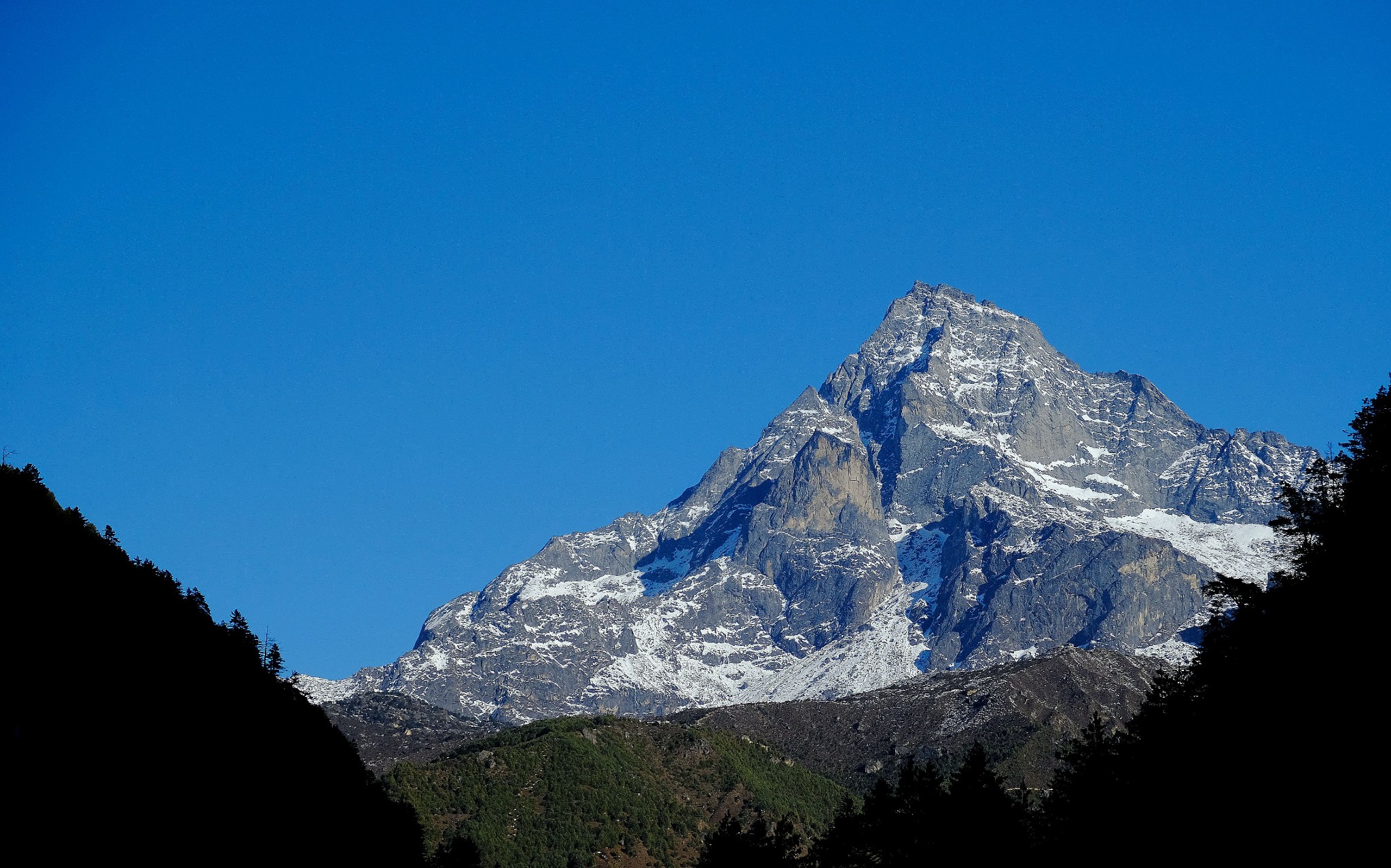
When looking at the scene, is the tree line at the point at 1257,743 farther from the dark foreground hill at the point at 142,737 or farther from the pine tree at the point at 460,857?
the dark foreground hill at the point at 142,737

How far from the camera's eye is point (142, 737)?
9475 cm

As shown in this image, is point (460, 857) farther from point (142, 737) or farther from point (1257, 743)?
point (1257, 743)

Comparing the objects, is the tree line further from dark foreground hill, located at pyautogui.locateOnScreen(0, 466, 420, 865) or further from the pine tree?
dark foreground hill, located at pyautogui.locateOnScreen(0, 466, 420, 865)

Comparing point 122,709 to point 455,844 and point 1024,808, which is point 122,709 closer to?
point 455,844

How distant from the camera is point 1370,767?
5425 cm

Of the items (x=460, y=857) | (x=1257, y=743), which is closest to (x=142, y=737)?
(x=460, y=857)

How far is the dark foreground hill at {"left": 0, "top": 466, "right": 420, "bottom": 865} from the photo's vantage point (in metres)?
77.8

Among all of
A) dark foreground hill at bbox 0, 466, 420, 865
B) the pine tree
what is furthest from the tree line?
dark foreground hill at bbox 0, 466, 420, 865

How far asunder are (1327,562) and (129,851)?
56.7 m

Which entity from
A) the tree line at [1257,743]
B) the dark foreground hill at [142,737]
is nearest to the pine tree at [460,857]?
the dark foreground hill at [142,737]

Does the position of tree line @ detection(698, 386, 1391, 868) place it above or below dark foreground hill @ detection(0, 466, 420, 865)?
below

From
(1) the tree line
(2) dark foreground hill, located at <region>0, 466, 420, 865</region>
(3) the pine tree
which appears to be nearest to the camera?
(1) the tree line

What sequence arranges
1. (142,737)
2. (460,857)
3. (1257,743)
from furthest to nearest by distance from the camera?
(460,857), (142,737), (1257,743)

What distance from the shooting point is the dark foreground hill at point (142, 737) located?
3061 inches
